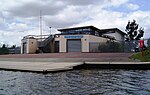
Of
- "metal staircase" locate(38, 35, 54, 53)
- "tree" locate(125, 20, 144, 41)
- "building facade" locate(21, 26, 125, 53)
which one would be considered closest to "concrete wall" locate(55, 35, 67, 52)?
"building facade" locate(21, 26, 125, 53)

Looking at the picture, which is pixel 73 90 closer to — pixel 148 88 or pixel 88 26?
pixel 148 88

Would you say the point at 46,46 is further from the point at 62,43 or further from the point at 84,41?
the point at 84,41

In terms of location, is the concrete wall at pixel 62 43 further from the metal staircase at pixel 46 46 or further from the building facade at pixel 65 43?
the metal staircase at pixel 46 46

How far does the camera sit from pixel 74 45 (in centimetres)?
4981

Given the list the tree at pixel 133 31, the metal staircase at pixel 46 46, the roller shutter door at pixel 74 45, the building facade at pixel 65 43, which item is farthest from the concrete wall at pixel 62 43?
the tree at pixel 133 31

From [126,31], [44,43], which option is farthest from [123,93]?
[126,31]

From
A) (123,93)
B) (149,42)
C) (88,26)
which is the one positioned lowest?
(123,93)

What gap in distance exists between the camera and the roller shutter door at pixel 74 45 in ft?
163

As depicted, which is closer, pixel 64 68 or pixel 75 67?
pixel 64 68

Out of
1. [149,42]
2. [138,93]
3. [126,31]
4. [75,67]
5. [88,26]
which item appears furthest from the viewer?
[126,31]

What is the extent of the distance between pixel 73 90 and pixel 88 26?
47.9 metres

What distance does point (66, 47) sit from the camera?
50.2 metres

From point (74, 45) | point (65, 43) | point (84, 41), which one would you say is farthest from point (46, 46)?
point (84, 41)

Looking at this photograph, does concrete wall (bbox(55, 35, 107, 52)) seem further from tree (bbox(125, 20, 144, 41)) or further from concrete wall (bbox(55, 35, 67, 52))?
tree (bbox(125, 20, 144, 41))
